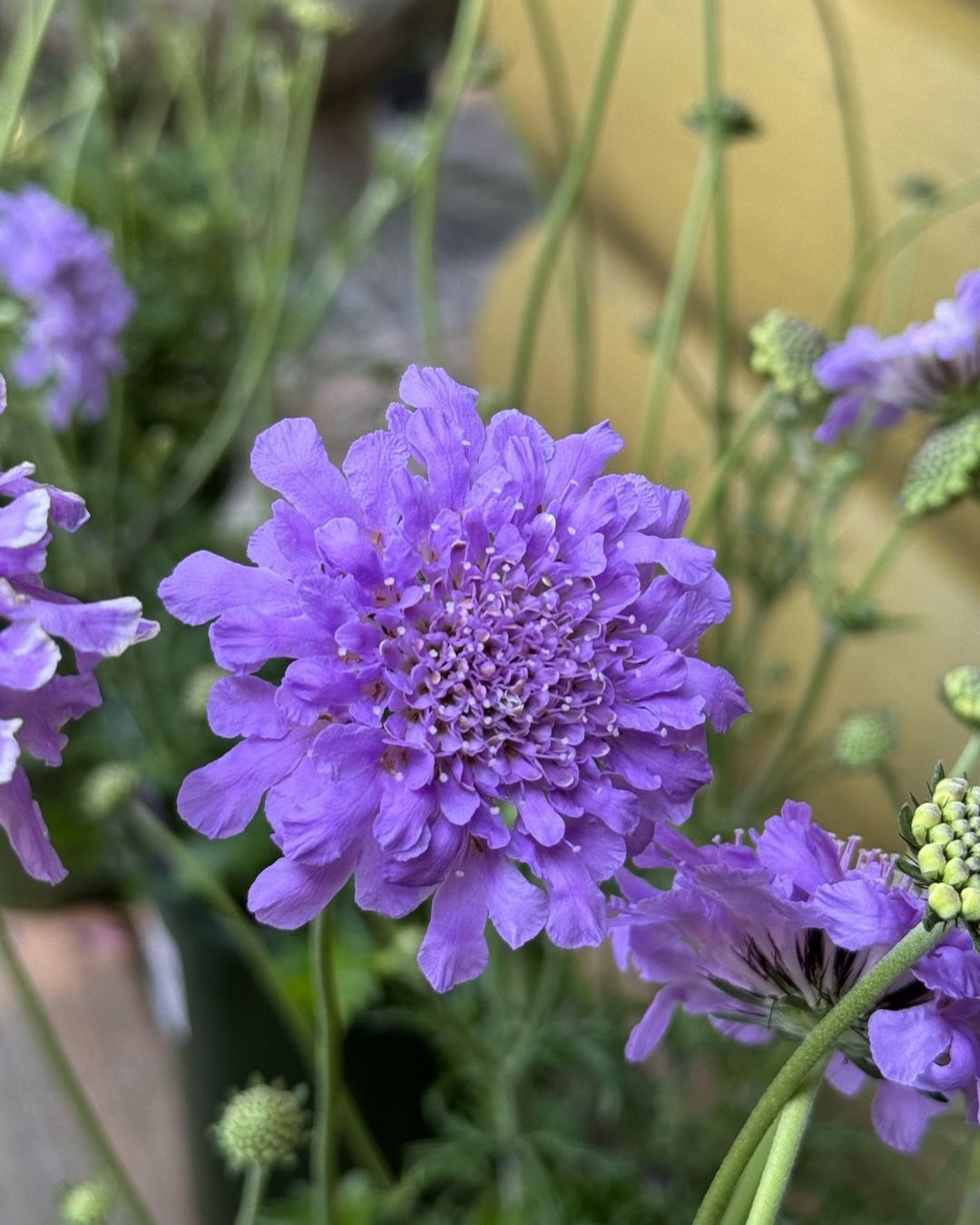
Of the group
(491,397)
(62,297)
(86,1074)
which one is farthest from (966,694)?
(86,1074)

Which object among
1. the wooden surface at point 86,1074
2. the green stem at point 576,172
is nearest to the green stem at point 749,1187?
the green stem at point 576,172

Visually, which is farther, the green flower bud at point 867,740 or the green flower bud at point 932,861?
the green flower bud at point 867,740

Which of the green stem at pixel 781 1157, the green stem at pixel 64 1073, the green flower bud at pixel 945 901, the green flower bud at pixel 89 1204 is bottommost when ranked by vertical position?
the green flower bud at pixel 89 1204

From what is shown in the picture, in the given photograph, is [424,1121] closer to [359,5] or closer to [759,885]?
[759,885]

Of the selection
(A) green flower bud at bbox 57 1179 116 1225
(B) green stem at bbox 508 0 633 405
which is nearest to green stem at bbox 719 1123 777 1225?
(A) green flower bud at bbox 57 1179 116 1225

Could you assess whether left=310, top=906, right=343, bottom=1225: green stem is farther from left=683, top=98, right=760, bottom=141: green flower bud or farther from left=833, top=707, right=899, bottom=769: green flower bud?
left=683, top=98, right=760, bottom=141: green flower bud

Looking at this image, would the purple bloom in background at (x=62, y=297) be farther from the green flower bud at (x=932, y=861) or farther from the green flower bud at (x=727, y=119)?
the green flower bud at (x=932, y=861)

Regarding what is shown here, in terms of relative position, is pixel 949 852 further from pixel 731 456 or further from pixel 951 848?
pixel 731 456
